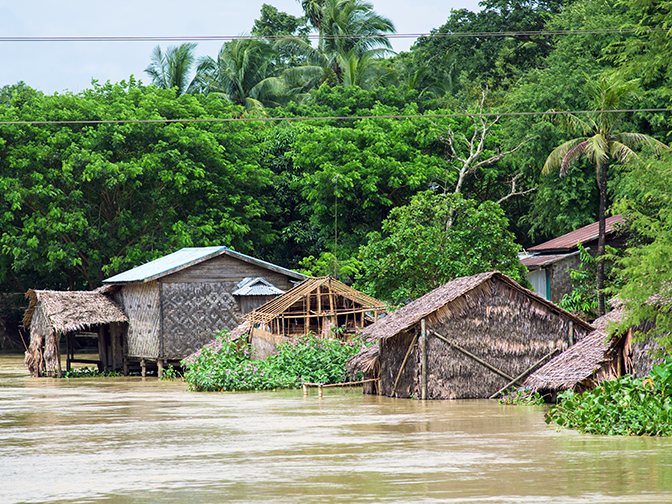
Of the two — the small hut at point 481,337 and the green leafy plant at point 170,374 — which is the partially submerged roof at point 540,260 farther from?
the green leafy plant at point 170,374

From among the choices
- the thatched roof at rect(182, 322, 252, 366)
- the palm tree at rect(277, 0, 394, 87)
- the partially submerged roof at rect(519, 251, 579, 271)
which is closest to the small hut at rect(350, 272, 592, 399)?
the thatched roof at rect(182, 322, 252, 366)

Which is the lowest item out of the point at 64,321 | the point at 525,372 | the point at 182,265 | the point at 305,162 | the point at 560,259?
the point at 525,372

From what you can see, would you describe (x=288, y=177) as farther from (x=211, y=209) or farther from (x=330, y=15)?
(x=330, y=15)

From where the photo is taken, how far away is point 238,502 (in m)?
9.52

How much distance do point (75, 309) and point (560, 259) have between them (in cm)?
1570

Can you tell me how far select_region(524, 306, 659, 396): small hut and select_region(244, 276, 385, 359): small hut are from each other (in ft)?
24.4

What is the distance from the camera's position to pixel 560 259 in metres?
29.3

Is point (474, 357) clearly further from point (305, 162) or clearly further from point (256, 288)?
point (305, 162)

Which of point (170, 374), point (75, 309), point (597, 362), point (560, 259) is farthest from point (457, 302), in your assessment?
point (75, 309)

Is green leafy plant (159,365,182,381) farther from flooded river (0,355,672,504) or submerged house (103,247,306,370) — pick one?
flooded river (0,355,672,504)

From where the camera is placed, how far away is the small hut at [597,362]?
16391 millimetres

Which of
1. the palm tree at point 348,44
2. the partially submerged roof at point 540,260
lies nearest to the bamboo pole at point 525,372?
the partially submerged roof at point 540,260

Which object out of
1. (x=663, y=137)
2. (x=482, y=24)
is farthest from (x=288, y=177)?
(x=663, y=137)

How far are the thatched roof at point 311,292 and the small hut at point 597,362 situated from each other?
7285mm
